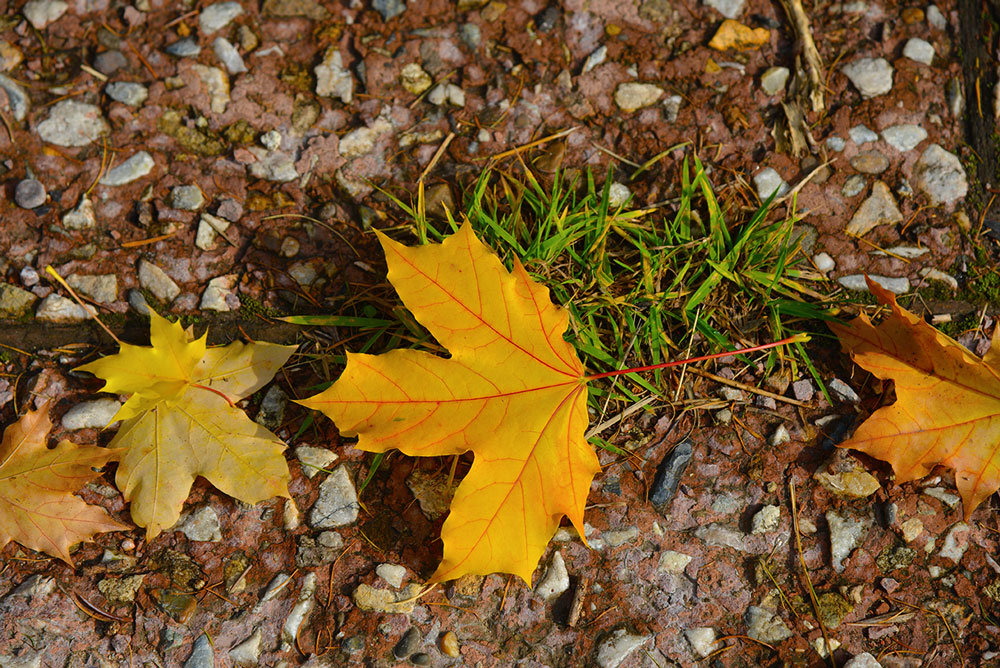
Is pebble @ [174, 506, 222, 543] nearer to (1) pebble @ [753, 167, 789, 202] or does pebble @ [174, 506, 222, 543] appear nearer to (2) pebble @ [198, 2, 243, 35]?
(2) pebble @ [198, 2, 243, 35]

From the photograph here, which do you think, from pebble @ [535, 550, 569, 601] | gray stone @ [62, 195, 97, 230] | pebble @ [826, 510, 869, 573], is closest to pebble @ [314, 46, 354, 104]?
gray stone @ [62, 195, 97, 230]

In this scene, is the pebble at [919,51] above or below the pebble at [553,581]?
→ above

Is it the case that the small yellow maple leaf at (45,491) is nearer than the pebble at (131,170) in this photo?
Yes

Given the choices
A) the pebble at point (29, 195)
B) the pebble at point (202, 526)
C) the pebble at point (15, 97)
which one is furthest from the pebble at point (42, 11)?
the pebble at point (202, 526)

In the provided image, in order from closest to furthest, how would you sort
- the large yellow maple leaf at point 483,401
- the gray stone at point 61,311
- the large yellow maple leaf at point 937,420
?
the large yellow maple leaf at point 483,401 → the large yellow maple leaf at point 937,420 → the gray stone at point 61,311

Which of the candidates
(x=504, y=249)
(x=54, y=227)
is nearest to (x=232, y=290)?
(x=54, y=227)

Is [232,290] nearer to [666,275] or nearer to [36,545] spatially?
[36,545]

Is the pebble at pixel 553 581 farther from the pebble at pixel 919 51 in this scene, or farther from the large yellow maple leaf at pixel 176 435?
the pebble at pixel 919 51

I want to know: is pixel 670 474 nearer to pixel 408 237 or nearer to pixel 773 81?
pixel 408 237
